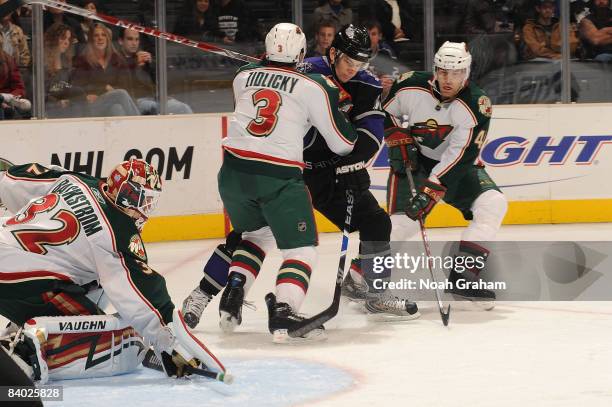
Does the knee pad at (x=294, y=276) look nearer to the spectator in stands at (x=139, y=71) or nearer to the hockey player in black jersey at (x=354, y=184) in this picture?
the hockey player in black jersey at (x=354, y=184)

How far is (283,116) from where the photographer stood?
4.36m

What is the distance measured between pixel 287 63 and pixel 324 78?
0.50 ft

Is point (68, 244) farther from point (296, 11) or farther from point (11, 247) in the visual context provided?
point (296, 11)

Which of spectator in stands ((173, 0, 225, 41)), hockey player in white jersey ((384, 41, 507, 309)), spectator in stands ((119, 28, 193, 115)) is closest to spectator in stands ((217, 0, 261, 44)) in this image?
spectator in stands ((173, 0, 225, 41))

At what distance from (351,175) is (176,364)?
1368 millimetres

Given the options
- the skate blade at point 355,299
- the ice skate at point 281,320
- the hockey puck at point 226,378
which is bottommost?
the skate blade at point 355,299

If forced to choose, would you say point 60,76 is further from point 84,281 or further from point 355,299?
point 84,281

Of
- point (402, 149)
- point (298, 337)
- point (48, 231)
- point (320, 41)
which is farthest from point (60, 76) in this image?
point (48, 231)

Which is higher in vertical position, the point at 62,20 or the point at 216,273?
the point at 62,20

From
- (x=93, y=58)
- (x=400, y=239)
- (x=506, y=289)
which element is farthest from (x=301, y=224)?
(x=93, y=58)

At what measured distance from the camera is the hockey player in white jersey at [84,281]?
3.48m

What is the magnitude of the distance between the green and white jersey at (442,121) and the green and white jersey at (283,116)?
758 mm

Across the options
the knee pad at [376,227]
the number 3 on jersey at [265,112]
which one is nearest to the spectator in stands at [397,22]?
the knee pad at [376,227]

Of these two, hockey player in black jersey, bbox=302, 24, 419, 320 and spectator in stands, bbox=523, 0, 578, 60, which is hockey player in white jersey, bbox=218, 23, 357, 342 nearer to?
hockey player in black jersey, bbox=302, 24, 419, 320
